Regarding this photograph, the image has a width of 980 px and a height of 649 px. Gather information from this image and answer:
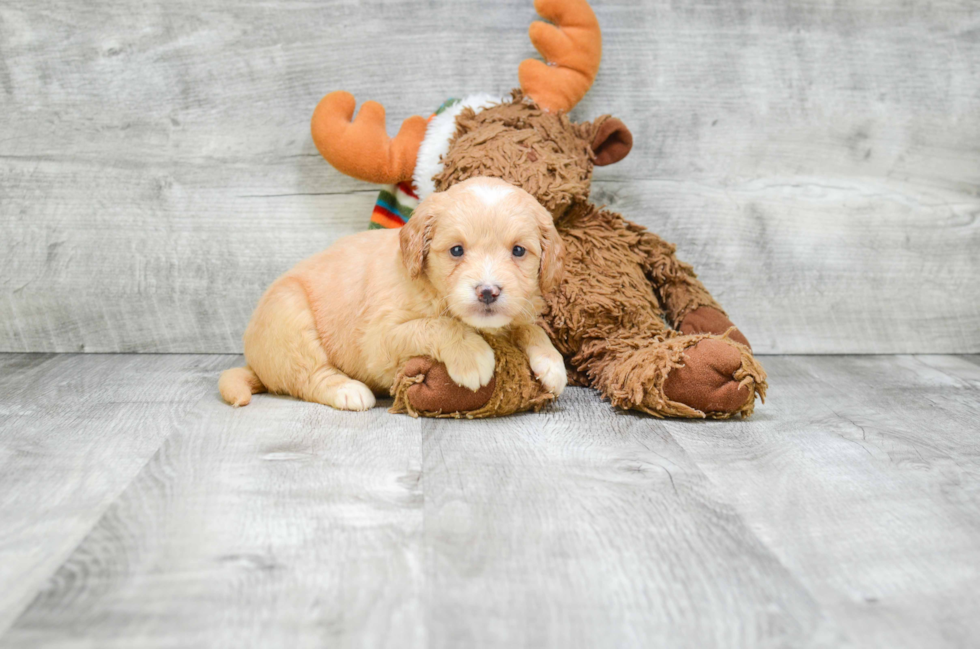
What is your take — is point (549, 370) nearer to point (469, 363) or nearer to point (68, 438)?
point (469, 363)

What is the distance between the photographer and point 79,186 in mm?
2576

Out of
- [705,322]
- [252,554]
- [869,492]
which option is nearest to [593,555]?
[252,554]

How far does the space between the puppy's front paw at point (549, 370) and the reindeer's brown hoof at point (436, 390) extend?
A: 0.12 metres

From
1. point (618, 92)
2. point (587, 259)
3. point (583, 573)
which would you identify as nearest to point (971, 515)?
point (583, 573)

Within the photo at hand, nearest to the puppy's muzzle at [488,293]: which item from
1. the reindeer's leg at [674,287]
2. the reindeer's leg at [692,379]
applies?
the reindeer's leg at [692,379]

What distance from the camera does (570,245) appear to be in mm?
2244

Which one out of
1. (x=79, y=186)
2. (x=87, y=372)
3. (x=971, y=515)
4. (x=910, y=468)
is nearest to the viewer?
(x=971, y=515)

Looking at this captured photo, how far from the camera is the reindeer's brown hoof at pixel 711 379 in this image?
6.07ft

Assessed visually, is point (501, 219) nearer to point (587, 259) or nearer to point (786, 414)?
point (587, 259)

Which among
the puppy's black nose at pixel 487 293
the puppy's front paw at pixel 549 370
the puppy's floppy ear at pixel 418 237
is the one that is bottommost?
the puppy's front paw at pixel 549 370

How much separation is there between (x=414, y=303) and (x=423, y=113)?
0.94m

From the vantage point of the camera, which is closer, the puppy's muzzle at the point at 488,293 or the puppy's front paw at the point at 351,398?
the puppy's muzzle at the point at 488,293

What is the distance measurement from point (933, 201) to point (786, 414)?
1263 millimetres

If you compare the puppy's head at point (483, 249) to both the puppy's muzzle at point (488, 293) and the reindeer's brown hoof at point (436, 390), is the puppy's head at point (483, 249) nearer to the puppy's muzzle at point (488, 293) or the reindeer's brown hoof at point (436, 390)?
the puppy's muzzle at point (488, 293)
